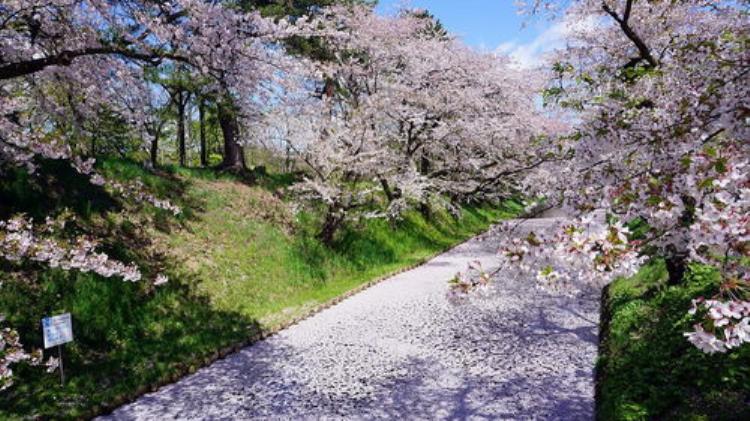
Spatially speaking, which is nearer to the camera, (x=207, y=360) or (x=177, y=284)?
(x=207, y=360)

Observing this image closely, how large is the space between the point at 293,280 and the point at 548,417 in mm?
7741

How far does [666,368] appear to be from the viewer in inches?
211

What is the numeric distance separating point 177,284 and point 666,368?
8507 mm

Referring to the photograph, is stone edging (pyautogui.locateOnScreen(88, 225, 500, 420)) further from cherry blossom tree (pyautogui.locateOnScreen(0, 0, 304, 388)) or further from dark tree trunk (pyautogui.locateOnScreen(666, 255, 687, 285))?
dark tree trunk (pyautogui.locateOnScreen(666, 255, 687, 285))

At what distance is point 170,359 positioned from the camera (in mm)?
7117

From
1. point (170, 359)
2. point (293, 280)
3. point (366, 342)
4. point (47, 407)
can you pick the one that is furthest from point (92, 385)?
point (293, 280)

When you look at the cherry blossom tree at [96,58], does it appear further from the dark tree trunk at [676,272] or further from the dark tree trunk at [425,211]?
the dark tree trunk at [425,211]

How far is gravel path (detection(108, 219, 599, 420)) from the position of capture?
5699mm

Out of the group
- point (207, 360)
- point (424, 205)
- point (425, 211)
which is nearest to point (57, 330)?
point (207, 360)

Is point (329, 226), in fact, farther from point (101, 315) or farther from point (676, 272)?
point (676, 272)

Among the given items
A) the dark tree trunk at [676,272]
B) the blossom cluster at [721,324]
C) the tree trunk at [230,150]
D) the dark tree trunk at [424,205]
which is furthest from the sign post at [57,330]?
the dark tree trunk at [424,205]

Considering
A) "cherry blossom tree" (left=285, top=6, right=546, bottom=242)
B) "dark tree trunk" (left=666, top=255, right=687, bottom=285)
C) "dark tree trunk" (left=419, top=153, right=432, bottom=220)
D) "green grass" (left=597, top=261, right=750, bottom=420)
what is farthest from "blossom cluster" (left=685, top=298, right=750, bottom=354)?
"dark tree trunk" (left=419, top=153, right=432, bottom=220)

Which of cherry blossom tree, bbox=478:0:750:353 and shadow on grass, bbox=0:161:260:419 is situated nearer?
cherry blossom tree, bbox=478:0:750:353

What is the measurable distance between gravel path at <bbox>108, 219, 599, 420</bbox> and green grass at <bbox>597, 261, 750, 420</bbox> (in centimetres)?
48
